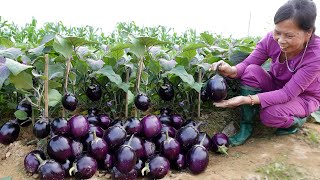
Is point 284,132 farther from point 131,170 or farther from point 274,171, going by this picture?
point 131,170

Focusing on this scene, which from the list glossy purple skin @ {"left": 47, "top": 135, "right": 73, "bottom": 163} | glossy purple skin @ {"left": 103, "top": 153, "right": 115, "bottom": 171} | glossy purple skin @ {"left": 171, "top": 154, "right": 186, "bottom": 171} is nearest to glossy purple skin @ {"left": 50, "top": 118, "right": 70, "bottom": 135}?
glossy purple skin @ {"left": 47, "top": 135, "right": 73, "bottom": 163}

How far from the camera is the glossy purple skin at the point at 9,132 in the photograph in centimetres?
218

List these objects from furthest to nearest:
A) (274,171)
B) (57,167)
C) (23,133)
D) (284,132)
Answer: (284,132) < (23,133) < (274,171) < (57,167)

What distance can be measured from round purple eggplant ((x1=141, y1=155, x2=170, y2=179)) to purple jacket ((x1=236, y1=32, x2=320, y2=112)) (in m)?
0.84

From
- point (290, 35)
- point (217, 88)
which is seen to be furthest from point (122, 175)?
point (290, 35)

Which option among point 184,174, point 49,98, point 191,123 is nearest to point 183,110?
point 191,123

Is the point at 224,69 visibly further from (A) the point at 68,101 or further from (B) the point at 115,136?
(A) the point at 68,101

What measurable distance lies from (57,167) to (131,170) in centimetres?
38

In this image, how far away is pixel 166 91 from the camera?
95.8 inches

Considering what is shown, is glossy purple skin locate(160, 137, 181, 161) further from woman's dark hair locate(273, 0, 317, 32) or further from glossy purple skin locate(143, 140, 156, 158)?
woman's dark hair locate(273, 0, 317, 32)

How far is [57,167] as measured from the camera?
1867mm

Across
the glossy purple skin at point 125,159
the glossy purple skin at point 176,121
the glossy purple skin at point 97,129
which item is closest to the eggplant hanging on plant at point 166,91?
the glossy purple skin at point 176,121

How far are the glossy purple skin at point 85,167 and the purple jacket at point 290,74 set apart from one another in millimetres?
1194

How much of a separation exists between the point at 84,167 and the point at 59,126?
25 centimetres
